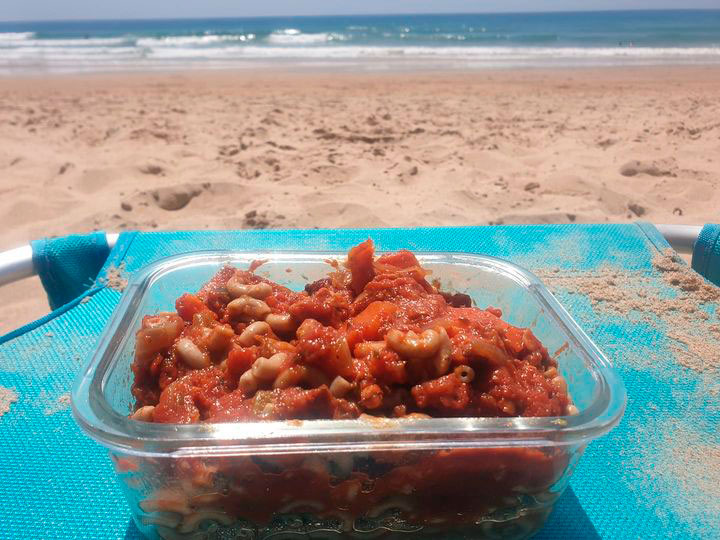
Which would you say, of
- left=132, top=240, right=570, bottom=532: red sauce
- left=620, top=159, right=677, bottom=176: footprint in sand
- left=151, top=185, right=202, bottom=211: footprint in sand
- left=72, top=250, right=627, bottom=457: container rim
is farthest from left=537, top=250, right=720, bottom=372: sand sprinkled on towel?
left=151, top=185, right=202, bottom=211: footprint in sand

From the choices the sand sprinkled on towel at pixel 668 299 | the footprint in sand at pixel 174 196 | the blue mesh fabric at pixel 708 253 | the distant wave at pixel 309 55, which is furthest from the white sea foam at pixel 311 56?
the sand sprinkled on towel at pixel 668 299

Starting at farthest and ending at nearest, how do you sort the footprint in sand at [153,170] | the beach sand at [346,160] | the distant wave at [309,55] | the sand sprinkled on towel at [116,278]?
the distant wave at [309,55] < the footprint in sand at [153,170] < the beach sand at [346,160] < the sand sprinkled on towel at [116,278]

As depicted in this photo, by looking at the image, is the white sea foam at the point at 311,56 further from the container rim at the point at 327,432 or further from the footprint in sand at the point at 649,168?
the container rim at the point at 327,432

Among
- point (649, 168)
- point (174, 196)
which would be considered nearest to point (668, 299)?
point (649, 168)

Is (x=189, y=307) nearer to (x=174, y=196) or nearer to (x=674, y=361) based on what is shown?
(x=674, y=361)

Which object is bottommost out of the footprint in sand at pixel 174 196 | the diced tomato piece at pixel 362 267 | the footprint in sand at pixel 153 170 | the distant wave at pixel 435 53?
the footprint in sand at pixel 174 196

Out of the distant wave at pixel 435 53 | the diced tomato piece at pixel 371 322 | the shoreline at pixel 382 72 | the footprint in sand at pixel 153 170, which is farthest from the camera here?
the distant wave at pixel 435 53

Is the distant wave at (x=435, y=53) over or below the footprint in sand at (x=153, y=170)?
over
